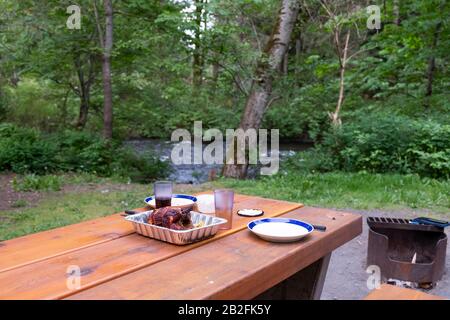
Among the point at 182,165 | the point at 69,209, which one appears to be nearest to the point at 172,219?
the point at 69,209

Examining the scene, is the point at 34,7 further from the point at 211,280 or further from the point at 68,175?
the point at 211,280

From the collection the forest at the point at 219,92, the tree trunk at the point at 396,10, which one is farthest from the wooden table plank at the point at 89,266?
the tree trunk at the point at 396,10

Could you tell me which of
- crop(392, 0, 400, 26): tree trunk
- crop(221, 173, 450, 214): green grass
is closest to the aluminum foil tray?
crop(221, 173, 450, 214): green grass

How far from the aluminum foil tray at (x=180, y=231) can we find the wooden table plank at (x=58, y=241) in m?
0.07

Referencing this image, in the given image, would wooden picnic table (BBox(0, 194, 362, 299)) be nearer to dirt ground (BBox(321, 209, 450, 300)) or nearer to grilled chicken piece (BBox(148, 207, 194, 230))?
grilled chicken piece (BBox(148, 207, 194, 230))

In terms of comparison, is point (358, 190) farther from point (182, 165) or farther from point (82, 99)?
point (82, 99)

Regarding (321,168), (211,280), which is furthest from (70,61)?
(211,280)

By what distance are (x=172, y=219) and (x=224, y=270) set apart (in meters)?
0.31

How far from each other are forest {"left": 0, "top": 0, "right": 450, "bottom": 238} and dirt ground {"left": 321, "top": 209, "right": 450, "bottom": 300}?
1351 millimetres

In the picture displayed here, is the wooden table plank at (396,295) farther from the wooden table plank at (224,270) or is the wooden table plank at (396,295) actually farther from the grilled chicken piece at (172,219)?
the grilled chicken piece at (172,219)

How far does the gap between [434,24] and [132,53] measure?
5.28 meters

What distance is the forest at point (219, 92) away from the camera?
5496 millimetres

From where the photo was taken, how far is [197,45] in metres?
7.12
